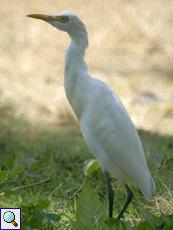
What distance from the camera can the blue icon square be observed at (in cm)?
184

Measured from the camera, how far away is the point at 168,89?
4.88m

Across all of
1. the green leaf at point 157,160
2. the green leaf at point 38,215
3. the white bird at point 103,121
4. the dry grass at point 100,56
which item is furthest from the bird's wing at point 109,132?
the dry grass at point 100,56

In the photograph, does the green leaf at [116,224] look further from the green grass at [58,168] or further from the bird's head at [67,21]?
the bird's head at [67,21]

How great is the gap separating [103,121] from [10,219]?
2.95ft

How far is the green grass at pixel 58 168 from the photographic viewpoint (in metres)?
2.32

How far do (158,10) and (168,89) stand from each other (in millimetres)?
2411

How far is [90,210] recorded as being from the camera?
71.5 inches

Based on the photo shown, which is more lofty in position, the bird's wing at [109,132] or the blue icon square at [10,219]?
the bird's wing at [109,132]

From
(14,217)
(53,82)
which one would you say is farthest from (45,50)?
(14,217)

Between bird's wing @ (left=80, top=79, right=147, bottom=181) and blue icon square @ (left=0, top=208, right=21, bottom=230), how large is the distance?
684 mm

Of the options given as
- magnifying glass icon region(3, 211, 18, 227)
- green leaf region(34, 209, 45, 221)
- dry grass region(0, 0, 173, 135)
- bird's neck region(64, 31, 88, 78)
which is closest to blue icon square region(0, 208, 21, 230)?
magnifying glass icon region(3, 211, 18, 227)

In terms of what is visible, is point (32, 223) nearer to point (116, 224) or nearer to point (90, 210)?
point (90, 210)

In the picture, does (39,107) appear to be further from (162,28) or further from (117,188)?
(162,28)

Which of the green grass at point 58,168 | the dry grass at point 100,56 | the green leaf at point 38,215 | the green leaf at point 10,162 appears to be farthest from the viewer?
the dry grass at point 100,56
